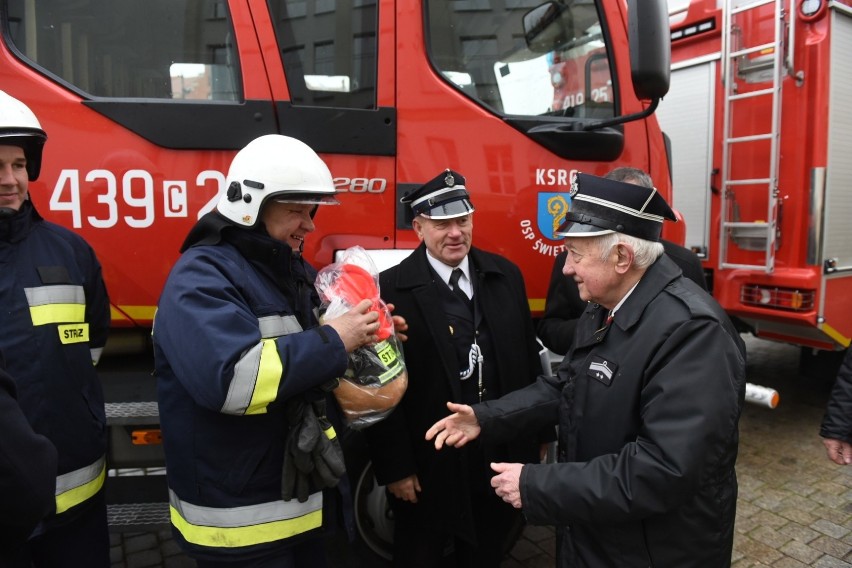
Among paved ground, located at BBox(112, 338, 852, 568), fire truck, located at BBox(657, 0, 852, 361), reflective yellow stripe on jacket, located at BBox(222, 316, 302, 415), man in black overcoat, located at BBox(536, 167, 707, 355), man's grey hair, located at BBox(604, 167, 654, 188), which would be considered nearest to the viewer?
reflective yellow stripe on jacket, located at BBox(222, 316, 302, 415)

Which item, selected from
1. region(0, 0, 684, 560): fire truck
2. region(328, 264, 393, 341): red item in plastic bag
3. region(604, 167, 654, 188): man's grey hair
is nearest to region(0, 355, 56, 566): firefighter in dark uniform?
region(328, 264, 393, 341): red item in plastic bag

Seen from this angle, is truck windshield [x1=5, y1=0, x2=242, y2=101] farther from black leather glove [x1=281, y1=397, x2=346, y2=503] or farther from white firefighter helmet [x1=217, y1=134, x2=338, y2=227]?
black leather glove [x1=281, y1=397, x2=346, y2=503]

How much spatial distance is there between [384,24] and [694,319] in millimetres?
1710

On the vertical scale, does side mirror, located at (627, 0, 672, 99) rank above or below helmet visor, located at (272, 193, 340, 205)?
above

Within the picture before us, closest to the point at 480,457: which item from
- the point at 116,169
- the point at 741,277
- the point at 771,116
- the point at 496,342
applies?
the point at 496,342

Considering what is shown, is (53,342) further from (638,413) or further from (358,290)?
(638,413)

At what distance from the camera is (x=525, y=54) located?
2682mm

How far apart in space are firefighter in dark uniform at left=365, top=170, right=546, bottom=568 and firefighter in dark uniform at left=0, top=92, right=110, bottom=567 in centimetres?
92

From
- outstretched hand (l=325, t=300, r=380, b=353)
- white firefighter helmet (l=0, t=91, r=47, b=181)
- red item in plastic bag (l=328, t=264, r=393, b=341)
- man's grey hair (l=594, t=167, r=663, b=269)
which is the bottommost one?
outstretched hand (l=325, t=300, r=380, b=353)

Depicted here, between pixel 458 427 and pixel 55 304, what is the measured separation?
4.09 feet

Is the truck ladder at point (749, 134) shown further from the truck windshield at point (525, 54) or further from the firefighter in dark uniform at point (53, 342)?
the firefighter in dark uniform at point (53, 342)

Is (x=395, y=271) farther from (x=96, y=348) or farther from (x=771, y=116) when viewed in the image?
(x=771, y=116)

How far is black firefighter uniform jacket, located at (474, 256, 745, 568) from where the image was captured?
134 centimetres

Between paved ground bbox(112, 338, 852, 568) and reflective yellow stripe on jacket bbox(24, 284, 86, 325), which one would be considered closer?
reflective yellow stripe on jacket bbox(24, 284, 86, 325)
